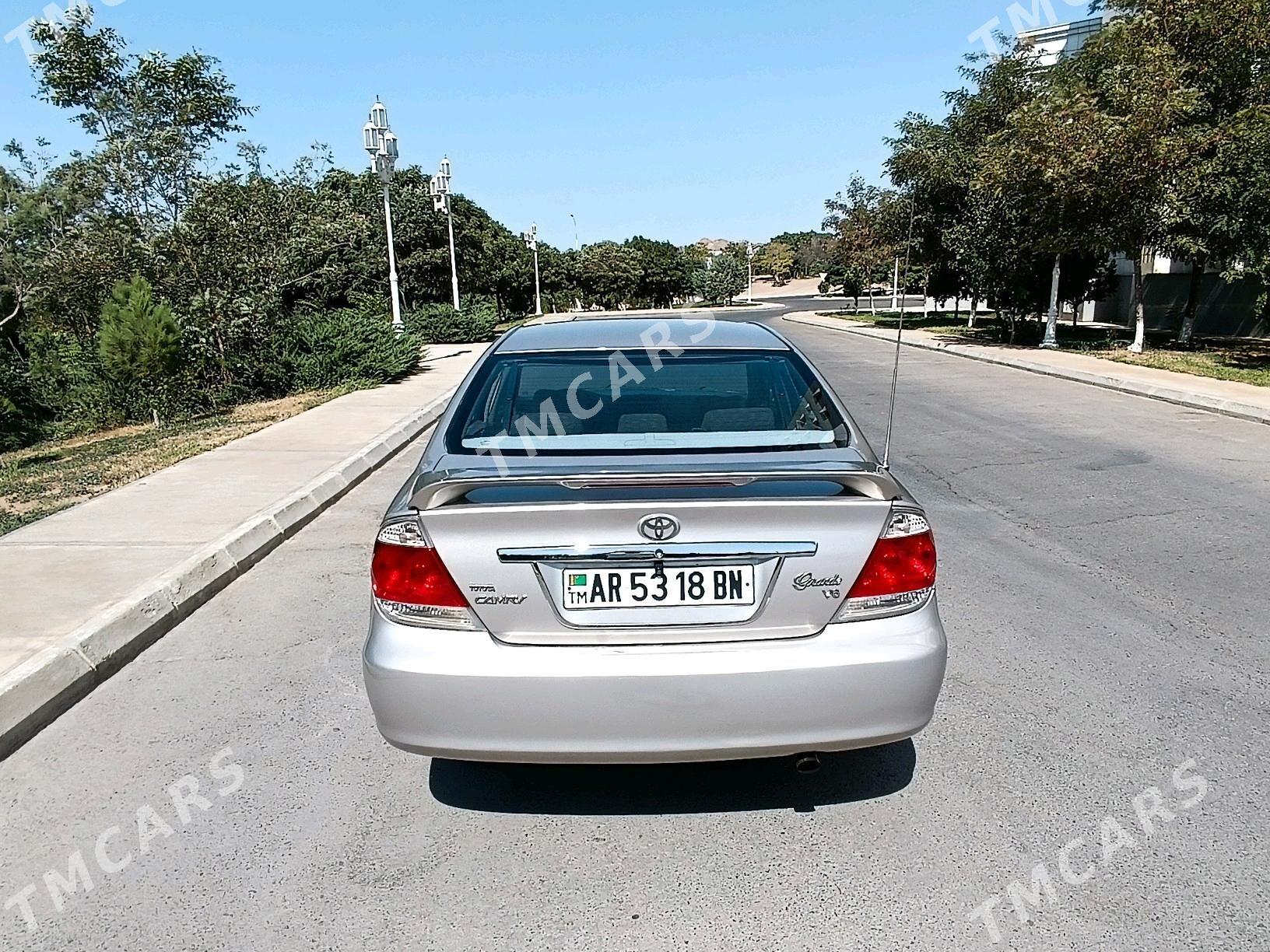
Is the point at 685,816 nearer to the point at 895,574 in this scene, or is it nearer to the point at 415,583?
the point at 895,574

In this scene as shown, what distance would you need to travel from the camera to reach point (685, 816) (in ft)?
10.2

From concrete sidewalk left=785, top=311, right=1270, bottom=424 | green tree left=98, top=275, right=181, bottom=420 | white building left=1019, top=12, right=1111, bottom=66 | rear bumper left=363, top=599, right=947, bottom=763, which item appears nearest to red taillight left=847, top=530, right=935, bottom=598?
rear bumper left=363, top=599, right=947, bottom=763

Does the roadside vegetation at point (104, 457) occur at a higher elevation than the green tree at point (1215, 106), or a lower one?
lower

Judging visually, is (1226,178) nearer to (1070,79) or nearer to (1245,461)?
(1070,79)

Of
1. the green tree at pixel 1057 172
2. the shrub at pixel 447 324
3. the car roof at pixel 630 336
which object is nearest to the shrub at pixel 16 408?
the shrub at pixel 447 324

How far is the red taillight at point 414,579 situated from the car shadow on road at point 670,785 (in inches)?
27.3

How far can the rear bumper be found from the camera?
8.79ft

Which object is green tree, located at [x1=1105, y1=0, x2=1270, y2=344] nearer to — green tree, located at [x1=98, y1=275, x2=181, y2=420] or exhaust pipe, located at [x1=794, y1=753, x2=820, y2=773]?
exhaust pipe, located at [x1=794, y1=753, x2=820, y2=773]

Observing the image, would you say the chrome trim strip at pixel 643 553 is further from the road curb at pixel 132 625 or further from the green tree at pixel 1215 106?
the green tree at pixel 1215 106

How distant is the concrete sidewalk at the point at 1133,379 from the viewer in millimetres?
12242

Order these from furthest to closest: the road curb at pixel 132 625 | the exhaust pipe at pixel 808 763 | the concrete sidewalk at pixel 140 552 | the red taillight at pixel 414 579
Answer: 1. the concrete sidewalk at pixel 140 552
2. the road curb at pixel 132 625
3. the exhaust pipe at pixel 808 763
4. the red taillight at pixel 414 579

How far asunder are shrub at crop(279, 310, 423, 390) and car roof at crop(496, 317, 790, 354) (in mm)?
13178

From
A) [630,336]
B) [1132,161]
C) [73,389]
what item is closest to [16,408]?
[73,389]

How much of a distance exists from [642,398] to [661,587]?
1339 millimetres
